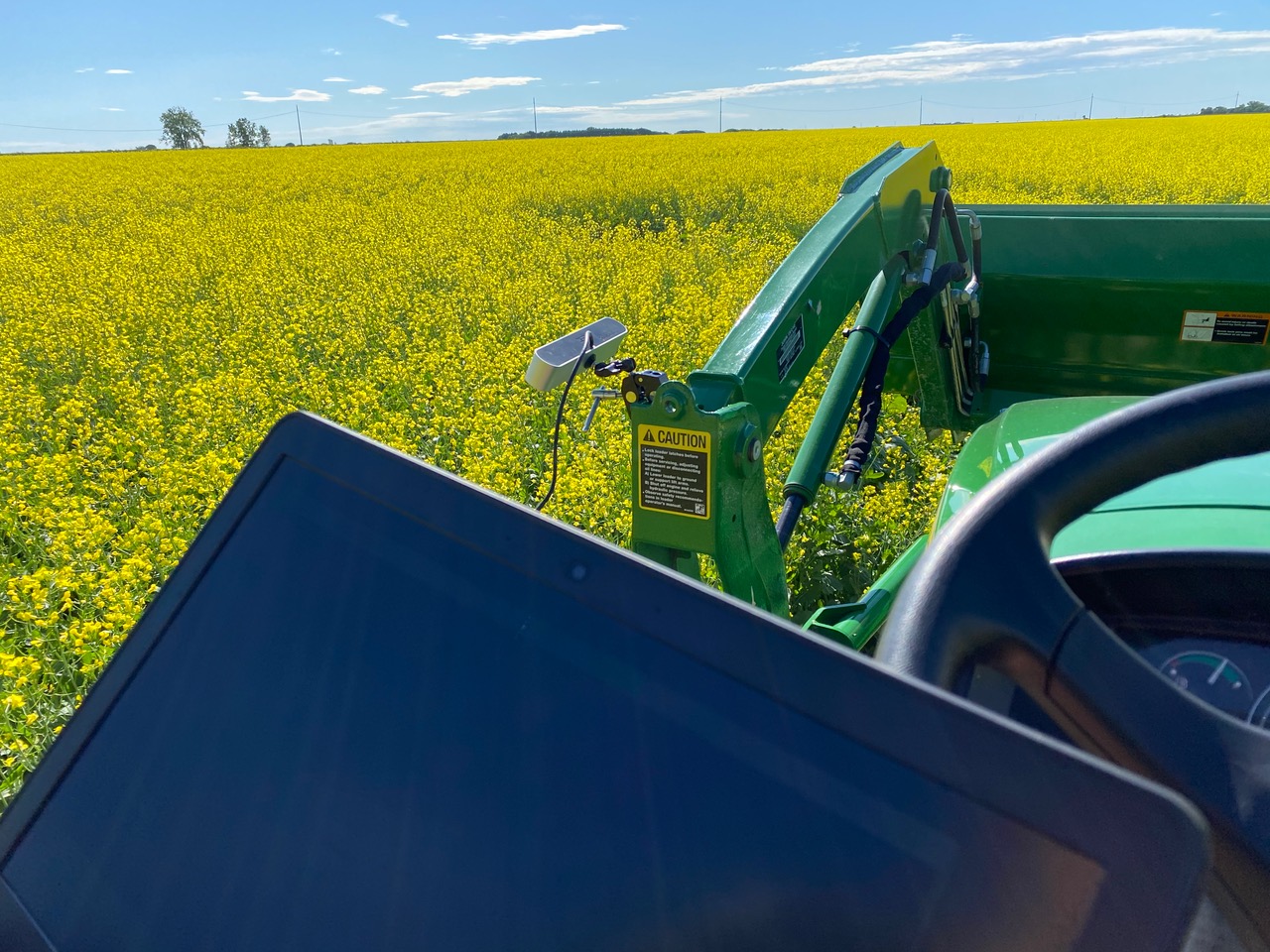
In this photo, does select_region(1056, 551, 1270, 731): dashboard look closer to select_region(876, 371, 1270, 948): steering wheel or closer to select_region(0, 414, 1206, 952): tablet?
select_region(876, 371, 1270, 948): steering wheel

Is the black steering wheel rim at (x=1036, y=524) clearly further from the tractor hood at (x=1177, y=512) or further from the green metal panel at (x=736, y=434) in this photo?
the green metal panel at (x=736, y=434)

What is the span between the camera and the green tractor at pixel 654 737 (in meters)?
0.59

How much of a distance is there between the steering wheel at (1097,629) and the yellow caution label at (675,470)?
3.01ft

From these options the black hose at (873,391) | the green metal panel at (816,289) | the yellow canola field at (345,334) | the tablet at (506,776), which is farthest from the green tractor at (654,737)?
the yellow canola field at (345,334)

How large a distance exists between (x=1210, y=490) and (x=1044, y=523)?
2.63 feet

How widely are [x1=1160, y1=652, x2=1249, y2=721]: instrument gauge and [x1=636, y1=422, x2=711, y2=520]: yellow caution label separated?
2.83 feet

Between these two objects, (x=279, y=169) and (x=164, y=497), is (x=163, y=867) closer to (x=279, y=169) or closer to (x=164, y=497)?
(x=164, y=497)

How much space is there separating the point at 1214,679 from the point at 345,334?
6.74 metres

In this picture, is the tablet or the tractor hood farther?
the tractor hood

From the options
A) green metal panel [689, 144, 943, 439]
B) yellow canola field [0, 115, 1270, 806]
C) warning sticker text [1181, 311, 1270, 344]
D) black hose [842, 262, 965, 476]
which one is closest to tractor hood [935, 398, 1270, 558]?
green metal panel [689, 144, 943, 439]

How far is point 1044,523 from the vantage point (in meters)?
0.81

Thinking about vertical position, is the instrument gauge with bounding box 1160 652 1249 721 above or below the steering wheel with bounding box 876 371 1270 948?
below

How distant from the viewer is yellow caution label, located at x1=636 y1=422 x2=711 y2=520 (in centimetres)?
175

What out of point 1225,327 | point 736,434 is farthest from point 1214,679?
point 1225,327
